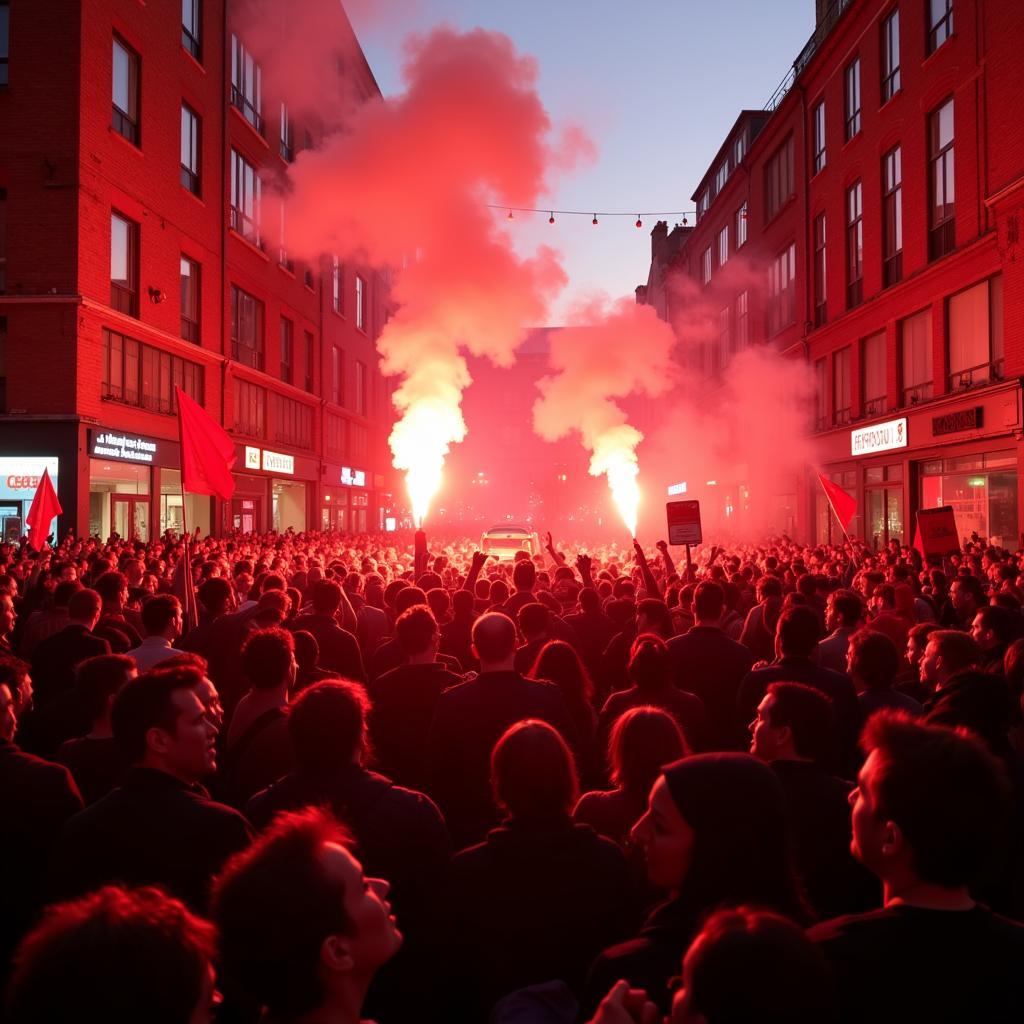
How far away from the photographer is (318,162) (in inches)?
1123

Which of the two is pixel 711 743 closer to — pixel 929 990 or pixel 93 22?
pixel 929 990

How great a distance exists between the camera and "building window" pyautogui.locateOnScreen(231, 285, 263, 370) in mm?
31203

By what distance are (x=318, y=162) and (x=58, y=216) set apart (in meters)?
9.82

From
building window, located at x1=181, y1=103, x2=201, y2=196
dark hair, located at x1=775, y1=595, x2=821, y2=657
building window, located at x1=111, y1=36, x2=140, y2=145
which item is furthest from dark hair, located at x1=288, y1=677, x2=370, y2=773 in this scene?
building window, located at x1=181, y1=103, x2=201, y2=196

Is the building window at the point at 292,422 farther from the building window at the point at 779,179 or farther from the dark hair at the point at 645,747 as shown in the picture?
the dark hair at the point at 645,747

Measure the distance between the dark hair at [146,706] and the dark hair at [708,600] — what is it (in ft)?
12.2

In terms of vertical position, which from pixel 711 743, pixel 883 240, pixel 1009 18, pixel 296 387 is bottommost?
pixel 711 743

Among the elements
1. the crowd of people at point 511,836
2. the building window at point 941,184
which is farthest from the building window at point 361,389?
the crowd of people at point 511,836

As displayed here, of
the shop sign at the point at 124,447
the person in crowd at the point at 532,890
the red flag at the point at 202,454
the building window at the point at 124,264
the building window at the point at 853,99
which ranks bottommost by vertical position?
the person in crowd at the point at 532,890

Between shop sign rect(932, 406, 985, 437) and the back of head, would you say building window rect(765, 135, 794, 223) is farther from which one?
the back of head

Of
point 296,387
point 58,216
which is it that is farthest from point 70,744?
point 296,387

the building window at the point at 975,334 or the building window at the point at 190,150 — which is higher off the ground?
the building window at the point at 190,150

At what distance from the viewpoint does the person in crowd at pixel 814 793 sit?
3.31 meters

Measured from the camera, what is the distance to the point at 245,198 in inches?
1241
